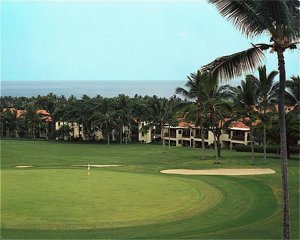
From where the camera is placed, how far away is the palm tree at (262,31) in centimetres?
1114

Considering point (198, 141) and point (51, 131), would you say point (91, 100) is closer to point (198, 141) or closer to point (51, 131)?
point (51, 131)

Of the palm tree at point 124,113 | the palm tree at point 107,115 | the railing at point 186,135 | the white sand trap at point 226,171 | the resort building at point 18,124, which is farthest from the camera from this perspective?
the resort building at point 18,124

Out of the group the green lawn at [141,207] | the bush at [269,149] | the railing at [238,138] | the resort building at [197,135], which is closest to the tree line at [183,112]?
the bush at [269,149]

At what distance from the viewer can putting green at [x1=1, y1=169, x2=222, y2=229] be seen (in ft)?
52.7

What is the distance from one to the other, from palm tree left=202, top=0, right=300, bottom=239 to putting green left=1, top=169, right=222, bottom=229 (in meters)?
6.61

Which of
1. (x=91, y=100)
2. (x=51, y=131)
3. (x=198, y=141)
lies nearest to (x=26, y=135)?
(x=51, y=131)

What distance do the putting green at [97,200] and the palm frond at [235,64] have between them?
21.5 ft

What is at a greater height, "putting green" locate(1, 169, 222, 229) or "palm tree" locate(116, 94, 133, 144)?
"palm tree" locate(116, 94, 133, 144)

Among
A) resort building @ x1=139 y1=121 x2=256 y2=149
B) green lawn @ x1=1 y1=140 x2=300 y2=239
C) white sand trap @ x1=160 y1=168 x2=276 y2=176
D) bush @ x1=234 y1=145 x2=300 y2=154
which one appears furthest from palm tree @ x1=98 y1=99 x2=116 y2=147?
green lawn @ x1=1 y1=140 x2=300 y2=239

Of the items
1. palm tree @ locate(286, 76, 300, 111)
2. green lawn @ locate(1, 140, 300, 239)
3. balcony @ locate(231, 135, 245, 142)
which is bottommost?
green lawn @ locate(1, 140, 300, 239)

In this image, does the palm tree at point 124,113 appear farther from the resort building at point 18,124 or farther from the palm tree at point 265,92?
the palm tree at point 265,92

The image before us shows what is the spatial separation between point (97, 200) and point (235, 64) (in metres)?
9.88

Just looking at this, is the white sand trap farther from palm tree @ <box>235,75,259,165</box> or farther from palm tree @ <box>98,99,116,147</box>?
palm tree @ <box>98,99,116,147</box>

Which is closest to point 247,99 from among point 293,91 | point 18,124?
point 293,91
